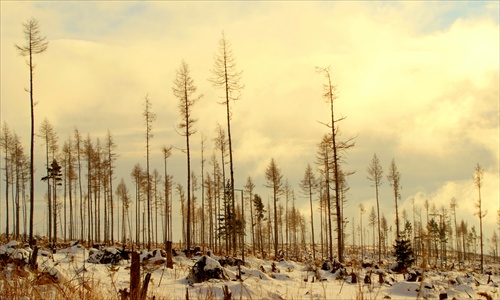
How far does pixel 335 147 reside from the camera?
2528 cm

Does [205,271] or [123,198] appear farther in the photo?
[123,198]

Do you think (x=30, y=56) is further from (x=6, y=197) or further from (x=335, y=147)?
(x=6, y=197)

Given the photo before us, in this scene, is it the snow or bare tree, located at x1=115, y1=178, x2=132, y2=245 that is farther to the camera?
bare tree, located at x1=115, y1=178, x2=132, y2=245

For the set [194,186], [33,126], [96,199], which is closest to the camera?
[33,126]

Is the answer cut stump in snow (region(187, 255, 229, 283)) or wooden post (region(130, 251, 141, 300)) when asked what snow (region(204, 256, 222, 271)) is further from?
wooden post (region(130, 251, 141, 300))

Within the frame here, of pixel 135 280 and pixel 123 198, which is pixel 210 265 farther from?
pixel 123 198

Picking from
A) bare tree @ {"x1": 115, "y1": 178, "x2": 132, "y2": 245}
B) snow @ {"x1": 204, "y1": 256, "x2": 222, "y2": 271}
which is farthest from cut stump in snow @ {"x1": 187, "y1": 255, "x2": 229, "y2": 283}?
bare tree @ {"x1": 115, "y1": 178, "x2": 132, "y2": 245}

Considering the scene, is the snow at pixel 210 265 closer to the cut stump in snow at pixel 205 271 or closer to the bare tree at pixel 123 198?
the cut stump in snow at pixel 205 271

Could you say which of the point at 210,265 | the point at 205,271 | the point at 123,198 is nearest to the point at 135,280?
the point at 205,271

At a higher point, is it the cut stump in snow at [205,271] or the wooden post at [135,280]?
the wooden post at [135,280]

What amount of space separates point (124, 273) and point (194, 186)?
1543 inches

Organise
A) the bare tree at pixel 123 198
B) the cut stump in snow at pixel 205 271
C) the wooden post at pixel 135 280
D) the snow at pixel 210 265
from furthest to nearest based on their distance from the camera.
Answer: the bare tree at pixel 123 198 → the snow at pixel 210 265 → the cut stump in snow at pixel 205 271 → the wooden post at pixel 135 280

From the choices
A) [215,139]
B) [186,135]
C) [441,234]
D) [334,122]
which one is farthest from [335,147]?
[441,234]

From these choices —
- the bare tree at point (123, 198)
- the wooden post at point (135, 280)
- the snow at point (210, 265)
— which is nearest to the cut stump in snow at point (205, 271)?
the snow at point (210, 265)
